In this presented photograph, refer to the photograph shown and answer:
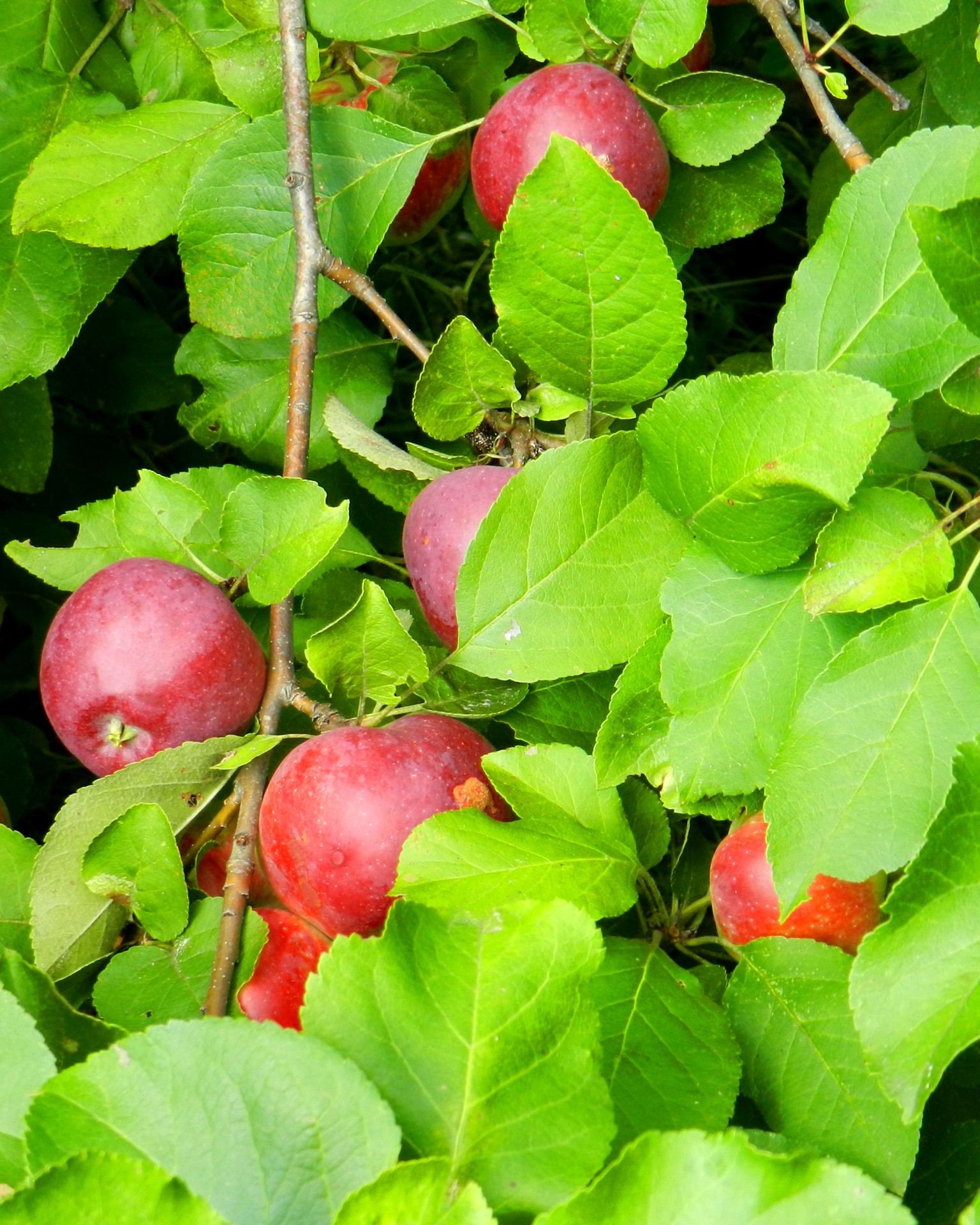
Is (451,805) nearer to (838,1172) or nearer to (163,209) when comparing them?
(838,1172)

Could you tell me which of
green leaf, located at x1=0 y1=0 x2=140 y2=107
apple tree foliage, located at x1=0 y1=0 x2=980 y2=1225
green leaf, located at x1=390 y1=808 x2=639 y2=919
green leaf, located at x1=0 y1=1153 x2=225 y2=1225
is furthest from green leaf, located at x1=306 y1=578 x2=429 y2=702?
green leaf, located at x1=0 y1=0 x2=140 y2=107

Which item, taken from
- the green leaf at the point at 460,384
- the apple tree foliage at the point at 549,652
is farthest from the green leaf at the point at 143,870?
the green leaf at the point at 460,384

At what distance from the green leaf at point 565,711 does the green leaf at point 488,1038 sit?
25 centimetres

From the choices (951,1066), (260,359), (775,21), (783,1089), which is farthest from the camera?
(260,359)

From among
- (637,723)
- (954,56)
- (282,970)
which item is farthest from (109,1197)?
(954,56)

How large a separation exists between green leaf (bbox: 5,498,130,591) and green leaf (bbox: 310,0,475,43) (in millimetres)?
431

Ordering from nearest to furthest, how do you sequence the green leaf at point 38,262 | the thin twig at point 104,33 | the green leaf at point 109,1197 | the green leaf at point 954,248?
the green leaf at point 109,1197, the green leaf at point 954,248, the green leaf at point 38,262, the thin twig at point 104,33

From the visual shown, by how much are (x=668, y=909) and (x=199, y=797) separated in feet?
1.19

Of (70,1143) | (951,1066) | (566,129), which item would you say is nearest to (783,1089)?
(951,1066)

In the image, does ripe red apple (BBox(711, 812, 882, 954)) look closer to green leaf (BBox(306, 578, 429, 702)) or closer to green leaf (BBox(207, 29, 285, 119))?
green leaf (BBox(306, 578, 429, 702))

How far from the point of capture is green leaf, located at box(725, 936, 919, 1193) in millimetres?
631

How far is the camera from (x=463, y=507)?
2.56ft

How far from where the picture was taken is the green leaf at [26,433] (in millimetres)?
1169

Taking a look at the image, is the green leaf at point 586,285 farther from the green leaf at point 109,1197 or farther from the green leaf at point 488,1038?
the green leaf at point 109,1197
